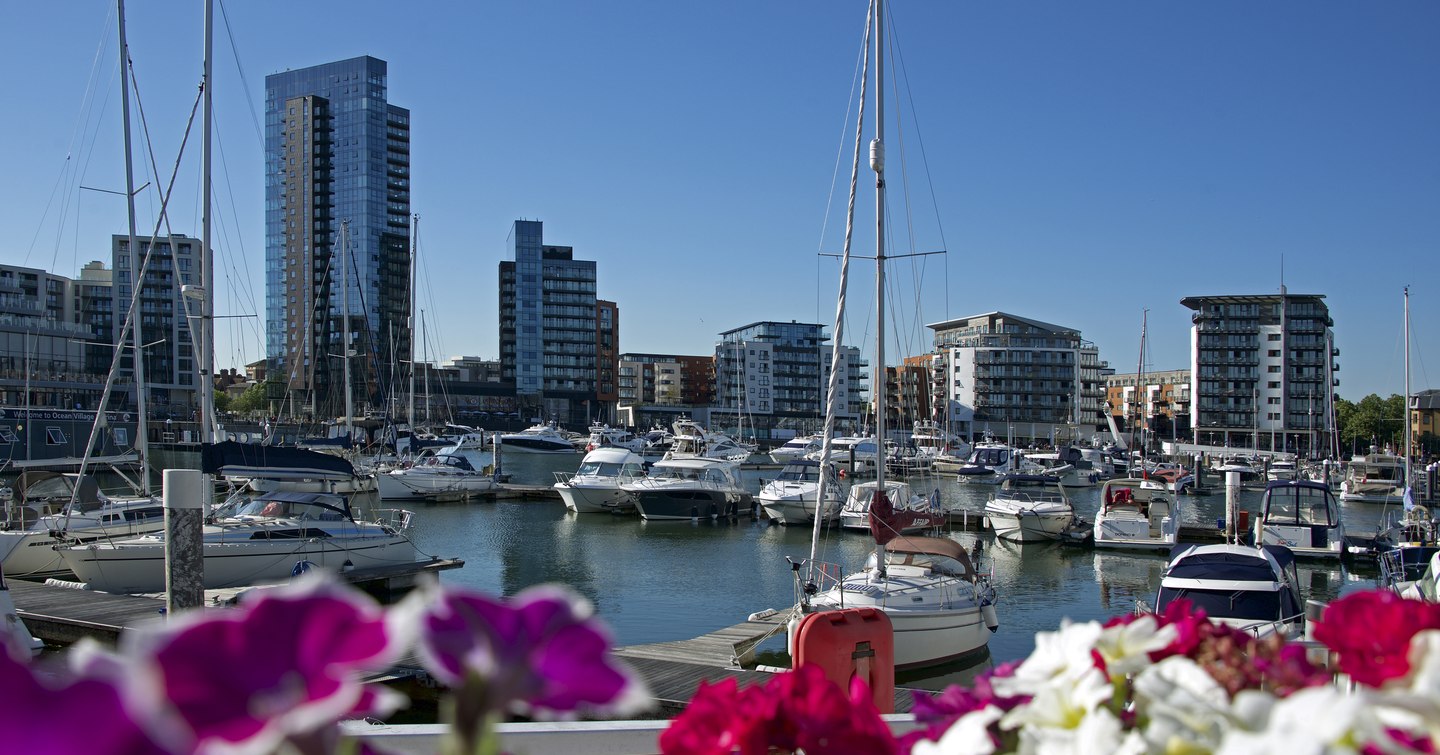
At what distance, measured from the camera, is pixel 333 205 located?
106 meters

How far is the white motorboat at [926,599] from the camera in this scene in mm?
15656

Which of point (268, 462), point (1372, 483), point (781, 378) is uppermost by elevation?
point (781, 378)

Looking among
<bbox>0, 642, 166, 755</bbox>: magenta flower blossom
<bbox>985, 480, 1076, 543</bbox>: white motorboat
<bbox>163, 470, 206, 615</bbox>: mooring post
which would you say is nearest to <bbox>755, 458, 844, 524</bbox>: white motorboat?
<bbox>985, 480, 1076, 543</bbox>: white motorboat

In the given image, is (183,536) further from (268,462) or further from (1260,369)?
(1260,369)

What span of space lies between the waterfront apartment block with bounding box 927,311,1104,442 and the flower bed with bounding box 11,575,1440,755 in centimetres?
9922

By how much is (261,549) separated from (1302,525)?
28.5 meters

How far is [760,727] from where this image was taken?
170 cm

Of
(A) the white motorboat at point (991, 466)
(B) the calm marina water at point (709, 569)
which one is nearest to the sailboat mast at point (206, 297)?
(B) the calm marina water at point (709, 569)

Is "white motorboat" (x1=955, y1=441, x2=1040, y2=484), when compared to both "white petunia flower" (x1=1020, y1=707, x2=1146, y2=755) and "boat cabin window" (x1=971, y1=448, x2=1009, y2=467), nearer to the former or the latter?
"boat cabin window" (x1=971, y1=448, x2=1009, y2=467)

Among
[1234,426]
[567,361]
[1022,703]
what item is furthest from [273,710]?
[567,361]

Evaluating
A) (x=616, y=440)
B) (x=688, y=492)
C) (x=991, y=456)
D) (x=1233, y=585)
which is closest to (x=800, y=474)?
(x=688, y=492)

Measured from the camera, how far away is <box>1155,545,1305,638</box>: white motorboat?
14664mm

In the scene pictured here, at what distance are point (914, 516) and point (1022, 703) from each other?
18.1m

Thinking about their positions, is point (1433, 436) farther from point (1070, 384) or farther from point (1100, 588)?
point (1100, 588)
